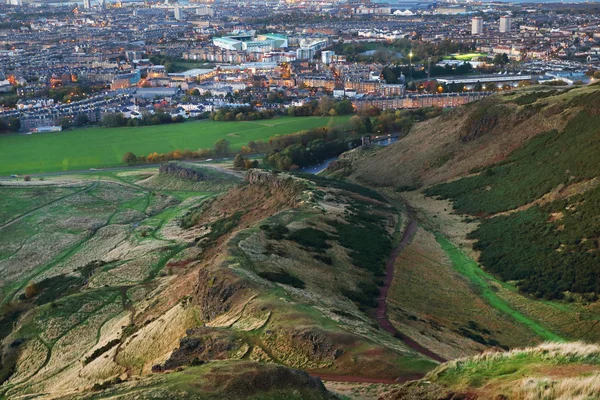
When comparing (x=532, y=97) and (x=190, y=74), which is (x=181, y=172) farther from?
(x=190, y=74)

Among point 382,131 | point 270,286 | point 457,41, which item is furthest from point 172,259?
point 457,41

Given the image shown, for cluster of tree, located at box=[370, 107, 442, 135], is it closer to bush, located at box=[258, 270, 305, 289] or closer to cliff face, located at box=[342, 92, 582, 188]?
cliff face, located at box=[342, 92, 582, 188]

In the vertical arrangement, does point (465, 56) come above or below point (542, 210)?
above

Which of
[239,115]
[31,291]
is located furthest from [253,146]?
[31,291]

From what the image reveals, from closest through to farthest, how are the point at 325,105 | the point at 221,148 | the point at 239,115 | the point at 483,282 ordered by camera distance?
the point at 483,282
the point at 221,148
the point at 239,115
the point at 325,105

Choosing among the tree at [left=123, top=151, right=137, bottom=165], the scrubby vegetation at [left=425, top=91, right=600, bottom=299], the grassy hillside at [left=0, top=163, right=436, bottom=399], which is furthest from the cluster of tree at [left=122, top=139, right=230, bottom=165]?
the scrubby vegetation at [left=425, top=91, right=600, bottom=299]

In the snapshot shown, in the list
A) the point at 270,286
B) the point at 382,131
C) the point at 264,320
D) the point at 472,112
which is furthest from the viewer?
the point at 382,131

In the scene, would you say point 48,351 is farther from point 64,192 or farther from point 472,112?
point 472,112
